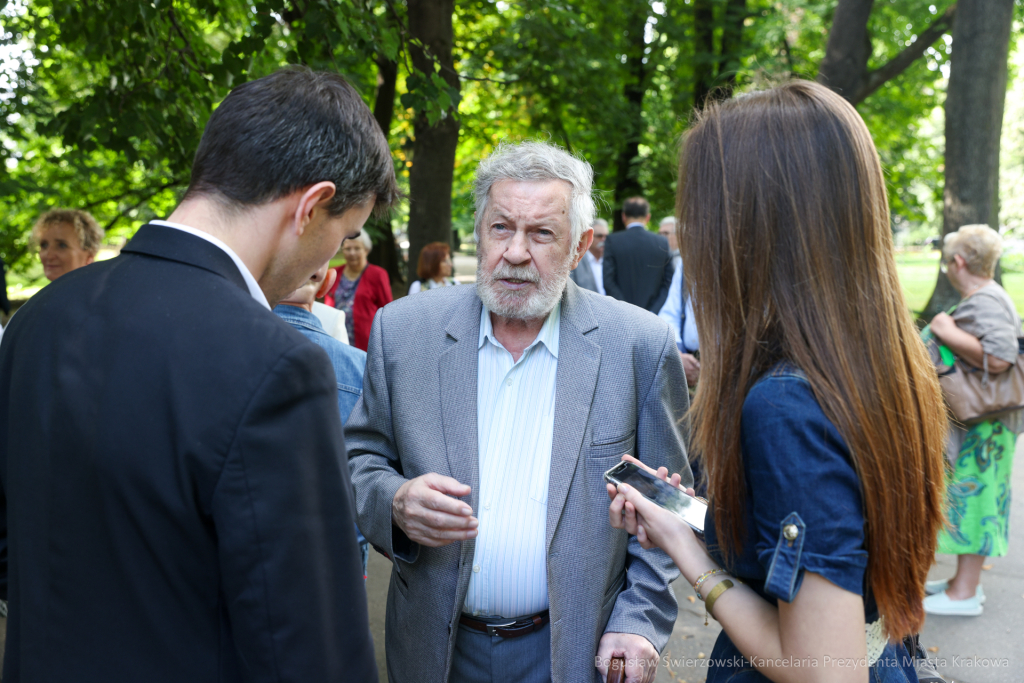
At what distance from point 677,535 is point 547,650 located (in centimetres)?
66

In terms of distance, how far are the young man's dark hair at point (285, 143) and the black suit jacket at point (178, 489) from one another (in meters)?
0.16

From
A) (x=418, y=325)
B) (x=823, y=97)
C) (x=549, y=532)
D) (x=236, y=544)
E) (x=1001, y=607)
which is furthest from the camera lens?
(x=1001, y=607)

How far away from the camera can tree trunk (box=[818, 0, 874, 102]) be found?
9359mm

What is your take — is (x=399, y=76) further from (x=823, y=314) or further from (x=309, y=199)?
(x=823, y=314)

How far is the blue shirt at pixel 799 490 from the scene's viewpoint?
43.7 inches

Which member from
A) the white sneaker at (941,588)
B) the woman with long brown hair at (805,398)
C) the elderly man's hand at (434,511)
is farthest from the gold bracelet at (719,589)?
the white sneaker at (941,588)

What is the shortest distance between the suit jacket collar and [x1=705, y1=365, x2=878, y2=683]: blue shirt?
0.83 metres

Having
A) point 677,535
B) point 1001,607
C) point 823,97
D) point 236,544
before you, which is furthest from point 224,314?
point 1001,607

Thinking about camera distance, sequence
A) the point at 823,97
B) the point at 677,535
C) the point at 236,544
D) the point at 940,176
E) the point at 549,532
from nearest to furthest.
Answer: the point at 236,544 < the point at 823,97 < the point at 677,535 < the point at 549,532 < the point at 940,176

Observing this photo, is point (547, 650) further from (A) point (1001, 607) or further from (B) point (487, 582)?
(A) point (1001, 607)

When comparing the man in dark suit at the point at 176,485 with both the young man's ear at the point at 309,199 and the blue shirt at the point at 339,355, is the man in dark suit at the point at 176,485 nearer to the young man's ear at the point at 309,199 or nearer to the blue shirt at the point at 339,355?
the young man's ear at the point at 309,199

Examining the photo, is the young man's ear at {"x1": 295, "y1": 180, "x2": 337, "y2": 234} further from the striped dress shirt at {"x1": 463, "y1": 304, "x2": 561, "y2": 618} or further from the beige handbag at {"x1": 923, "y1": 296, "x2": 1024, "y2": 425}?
the beige handbag at {"x1": 923, "y1": 296, "x2": 1024, "y2": 425}

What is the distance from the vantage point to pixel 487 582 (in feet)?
6.21

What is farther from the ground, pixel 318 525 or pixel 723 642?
pixel 318 525
